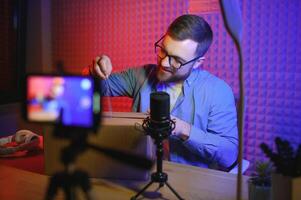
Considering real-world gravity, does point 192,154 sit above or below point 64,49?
below

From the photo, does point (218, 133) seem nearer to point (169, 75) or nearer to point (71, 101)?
point (169, 75)

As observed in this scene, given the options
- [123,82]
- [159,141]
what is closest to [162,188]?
[159,141]

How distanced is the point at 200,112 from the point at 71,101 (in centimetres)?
119

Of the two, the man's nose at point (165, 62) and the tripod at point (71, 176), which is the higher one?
the man's nose at point (165, 62)

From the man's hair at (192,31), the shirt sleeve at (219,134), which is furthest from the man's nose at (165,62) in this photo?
the shirt sleeve at (219,134)

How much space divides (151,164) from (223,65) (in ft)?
5.11

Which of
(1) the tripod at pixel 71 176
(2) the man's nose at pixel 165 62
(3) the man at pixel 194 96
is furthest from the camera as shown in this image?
(2) the man's nose at pixel 165 62

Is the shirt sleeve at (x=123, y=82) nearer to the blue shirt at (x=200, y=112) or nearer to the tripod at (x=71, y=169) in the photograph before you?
the blue shirt at (x=200, y=112)

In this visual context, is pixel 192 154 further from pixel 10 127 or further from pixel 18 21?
pixel 18 21

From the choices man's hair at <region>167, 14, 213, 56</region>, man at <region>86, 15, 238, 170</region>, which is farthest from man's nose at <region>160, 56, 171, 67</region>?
man's hair at <region>167, 14, 213, 56</region>

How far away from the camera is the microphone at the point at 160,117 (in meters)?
0.90

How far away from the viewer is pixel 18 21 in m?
2.43

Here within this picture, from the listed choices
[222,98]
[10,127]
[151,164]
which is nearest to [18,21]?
[10,127]

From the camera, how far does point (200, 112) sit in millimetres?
1694
